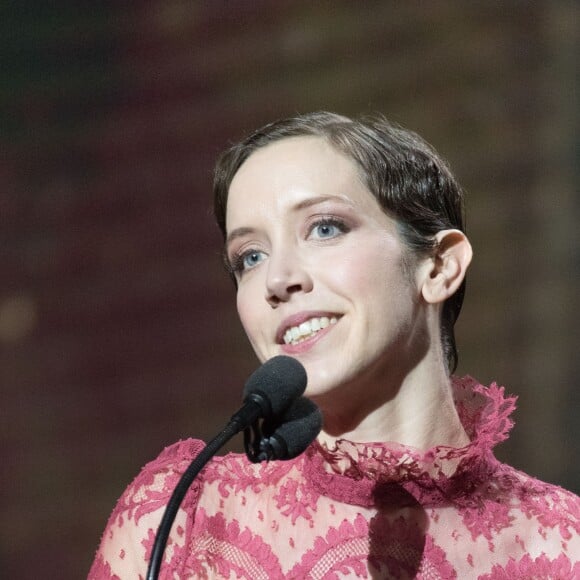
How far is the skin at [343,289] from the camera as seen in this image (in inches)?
80.7

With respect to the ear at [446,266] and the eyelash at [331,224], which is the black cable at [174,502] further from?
the ear at [446,266]

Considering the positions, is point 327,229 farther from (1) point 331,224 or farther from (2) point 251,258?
(2) point 251,258

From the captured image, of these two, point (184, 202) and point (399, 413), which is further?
point (184, 202)

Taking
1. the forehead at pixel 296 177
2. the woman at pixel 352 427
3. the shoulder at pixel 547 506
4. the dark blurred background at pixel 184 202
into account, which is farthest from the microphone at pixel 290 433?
the dark blurred background at pixel 184 202

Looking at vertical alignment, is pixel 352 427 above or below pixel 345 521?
above

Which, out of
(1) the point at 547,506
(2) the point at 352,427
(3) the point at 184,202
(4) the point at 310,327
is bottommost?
(1) the point at 547,506

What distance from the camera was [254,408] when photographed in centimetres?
154

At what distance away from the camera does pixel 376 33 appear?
11.4 ft

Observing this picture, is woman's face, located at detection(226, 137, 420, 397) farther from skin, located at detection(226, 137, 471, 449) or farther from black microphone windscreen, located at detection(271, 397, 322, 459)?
black microphone windscreen, located at detection(271, 397, 322, 459)

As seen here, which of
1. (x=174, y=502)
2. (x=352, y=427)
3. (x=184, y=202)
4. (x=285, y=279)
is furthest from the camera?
(x=184, y=202)

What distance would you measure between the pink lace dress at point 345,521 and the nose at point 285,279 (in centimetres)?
32

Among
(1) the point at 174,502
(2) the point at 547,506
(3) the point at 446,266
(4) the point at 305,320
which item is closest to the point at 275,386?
(1) the point at 174,502

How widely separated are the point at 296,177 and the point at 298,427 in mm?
720

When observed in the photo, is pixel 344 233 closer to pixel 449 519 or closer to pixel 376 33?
pixel 449 519
